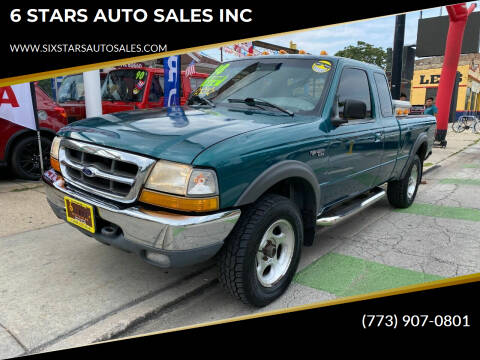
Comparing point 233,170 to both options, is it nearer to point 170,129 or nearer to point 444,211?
point 170,129

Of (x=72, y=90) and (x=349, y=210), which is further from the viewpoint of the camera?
(x=72, y=90)

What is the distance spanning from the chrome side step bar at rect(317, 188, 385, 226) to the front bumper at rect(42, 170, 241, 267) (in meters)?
1.22

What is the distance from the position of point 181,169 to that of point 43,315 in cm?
147

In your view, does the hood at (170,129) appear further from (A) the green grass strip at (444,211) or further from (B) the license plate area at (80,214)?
(A) the green grass strip at (444,211)

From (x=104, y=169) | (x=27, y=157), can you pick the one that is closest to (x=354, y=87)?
(x=104, y=169)

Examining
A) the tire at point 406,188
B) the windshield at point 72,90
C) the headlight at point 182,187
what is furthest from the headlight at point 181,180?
the windshield at point 72,90

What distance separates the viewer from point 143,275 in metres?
3.21

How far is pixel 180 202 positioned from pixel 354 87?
2526mm

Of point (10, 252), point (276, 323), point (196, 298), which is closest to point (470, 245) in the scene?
point (276, 323)

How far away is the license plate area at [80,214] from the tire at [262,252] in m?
0.91

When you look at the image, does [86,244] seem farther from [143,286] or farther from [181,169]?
[181,169]

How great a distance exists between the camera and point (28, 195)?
5387 millimetres

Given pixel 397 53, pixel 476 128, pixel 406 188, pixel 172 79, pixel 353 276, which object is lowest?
pixel 476 128

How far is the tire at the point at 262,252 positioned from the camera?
98.0 inches
